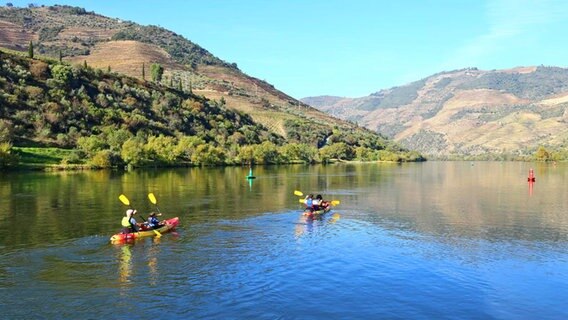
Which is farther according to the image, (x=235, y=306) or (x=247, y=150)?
(x=247, y=150)

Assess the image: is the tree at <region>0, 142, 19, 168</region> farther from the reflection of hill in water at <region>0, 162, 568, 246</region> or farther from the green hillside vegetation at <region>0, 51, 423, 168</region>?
the reflection of hill in water at <region>0, 162, 568, 246</region>

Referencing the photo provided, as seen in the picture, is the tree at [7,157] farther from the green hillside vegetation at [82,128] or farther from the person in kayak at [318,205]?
the person in kayak at [318,205]

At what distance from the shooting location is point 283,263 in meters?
34.7

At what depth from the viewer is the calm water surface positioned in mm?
26156

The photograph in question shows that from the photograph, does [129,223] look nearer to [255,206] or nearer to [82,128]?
[255,206]

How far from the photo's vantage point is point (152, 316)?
24531 mm

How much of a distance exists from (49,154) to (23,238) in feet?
314

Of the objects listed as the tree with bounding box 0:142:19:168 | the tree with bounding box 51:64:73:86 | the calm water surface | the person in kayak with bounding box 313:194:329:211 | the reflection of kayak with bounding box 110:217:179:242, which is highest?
the tree with bounding box 51:64:73:86

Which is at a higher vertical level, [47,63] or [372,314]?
[47,63]

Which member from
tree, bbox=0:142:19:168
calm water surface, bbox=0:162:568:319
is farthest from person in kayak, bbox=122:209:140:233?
tree, bbox=0:142:19:168

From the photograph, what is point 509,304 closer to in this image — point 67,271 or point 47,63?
point 67,271

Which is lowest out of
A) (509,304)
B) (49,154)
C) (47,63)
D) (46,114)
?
(509,304)

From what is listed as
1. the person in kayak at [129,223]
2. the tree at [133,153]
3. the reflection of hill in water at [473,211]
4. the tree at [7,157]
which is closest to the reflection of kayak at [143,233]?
the person in kayak at [129,223]

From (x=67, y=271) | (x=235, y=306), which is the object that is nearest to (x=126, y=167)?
(x=67, y=271)
